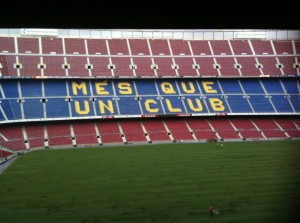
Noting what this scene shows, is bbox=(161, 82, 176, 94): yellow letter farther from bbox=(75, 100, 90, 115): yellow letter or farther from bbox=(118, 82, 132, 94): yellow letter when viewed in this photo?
bbox=(75, 100, 90, 115): yellow letter

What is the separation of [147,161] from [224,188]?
1130 cm

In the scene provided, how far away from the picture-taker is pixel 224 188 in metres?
21.2

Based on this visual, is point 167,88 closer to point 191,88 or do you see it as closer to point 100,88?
point 191,88

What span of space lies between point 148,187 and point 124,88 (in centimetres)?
3330

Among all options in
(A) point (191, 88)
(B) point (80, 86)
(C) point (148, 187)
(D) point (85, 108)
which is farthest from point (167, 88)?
(C) point (148, 187)

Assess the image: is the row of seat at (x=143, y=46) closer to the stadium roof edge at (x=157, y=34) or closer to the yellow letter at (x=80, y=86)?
the stadium roof edge at (x=157, y=34)

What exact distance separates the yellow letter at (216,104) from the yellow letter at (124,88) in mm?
13978

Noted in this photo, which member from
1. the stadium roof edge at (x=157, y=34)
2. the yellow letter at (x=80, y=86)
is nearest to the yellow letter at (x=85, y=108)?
the yellow letter at (x=80, y=86)

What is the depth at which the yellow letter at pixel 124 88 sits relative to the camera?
52.9 meters

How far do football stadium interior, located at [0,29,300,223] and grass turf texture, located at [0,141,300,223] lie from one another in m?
0.13

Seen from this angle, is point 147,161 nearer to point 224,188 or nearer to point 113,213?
point 224,188

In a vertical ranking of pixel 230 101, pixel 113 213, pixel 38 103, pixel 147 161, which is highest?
pixel 38 103

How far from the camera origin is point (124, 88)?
2106 inches
